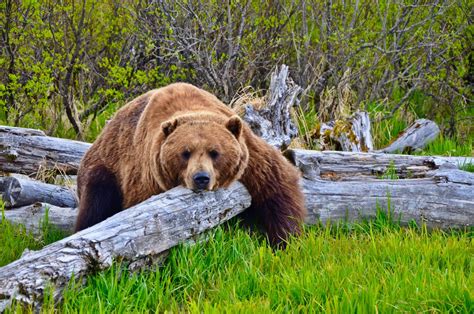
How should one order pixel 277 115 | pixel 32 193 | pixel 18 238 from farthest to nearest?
1. pixel 277 115
2. pixel 32 193
3. pixel 18 238

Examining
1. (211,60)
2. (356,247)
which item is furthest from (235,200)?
(211,60)

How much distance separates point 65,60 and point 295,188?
4.61 meters

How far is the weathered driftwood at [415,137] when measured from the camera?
7992mm

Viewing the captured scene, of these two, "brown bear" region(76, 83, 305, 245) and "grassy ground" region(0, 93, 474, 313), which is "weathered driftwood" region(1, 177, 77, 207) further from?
"grassy ground" region(0, 93, 474, 313)

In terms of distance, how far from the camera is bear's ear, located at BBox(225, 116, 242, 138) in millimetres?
4980

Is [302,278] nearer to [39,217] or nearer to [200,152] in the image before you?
[200,152]

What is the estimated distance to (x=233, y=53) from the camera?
8.70 metres

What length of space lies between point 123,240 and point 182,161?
88 cm

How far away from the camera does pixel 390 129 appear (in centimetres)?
884

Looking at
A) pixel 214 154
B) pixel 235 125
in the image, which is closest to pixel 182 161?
pixel 214 154

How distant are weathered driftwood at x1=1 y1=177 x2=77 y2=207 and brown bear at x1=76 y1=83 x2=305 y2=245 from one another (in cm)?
40

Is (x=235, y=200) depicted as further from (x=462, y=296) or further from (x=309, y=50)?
(x=309, y=50)

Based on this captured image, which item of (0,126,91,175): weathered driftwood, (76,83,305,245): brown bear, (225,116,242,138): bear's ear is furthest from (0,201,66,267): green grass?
(225,116,242,138): bear's ear

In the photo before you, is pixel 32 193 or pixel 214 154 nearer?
pixel 214 154
